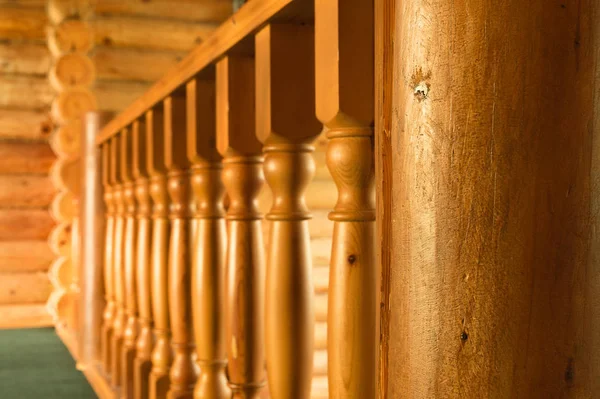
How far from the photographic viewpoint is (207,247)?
5.64 ft

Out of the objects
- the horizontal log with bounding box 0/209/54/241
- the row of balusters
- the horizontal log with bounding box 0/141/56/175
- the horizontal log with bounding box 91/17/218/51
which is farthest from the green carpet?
the horizontal log with bounding box 91/17/218/51

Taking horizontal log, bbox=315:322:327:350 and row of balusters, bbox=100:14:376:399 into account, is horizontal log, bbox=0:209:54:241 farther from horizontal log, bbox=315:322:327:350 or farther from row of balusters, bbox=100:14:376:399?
row of balusters, bbox=100:14:376:399

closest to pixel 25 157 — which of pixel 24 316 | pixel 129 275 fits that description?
pixel 24 316

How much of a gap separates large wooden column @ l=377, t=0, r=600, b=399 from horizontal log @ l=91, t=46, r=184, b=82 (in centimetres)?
566

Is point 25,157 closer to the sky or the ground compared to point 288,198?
closer to the sky

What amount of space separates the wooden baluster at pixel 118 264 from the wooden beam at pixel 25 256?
3.19 metres

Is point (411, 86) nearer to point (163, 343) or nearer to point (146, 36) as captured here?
point (163, 343)

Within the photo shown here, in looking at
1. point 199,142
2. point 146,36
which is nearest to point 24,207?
point 146,36

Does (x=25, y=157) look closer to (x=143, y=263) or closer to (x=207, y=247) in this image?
(x=143, y=263)

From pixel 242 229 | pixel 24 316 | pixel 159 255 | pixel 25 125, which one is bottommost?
pixel 24 316

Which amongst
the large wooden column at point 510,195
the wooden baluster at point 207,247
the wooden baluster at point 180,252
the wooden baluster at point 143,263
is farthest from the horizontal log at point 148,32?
the large wooden column at point 510,195

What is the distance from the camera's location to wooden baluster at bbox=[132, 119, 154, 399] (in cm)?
245

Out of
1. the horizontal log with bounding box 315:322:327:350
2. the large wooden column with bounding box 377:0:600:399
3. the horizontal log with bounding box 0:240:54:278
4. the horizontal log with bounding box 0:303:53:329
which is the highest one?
the large wooden column with bounding box 377:0:600:399

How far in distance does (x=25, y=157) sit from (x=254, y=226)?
509 cm
